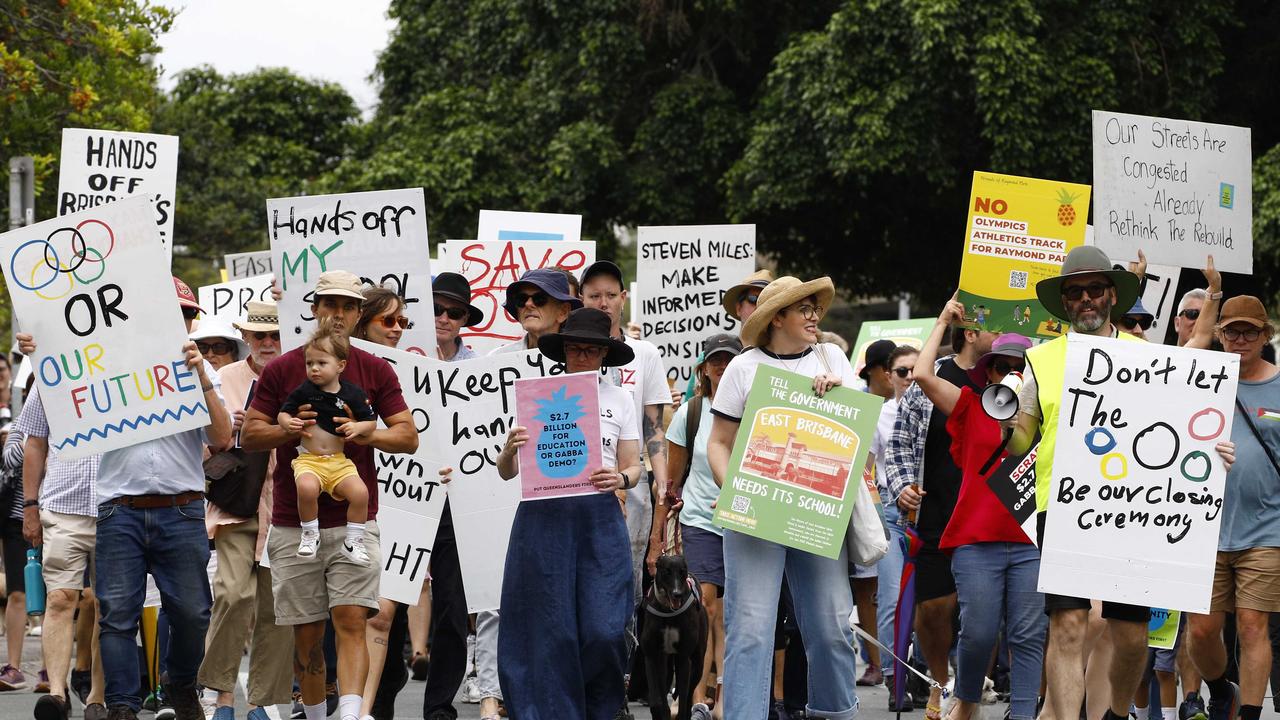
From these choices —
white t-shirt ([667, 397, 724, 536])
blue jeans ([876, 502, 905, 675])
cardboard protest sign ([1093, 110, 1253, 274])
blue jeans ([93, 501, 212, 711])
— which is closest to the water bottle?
blue jeans ([93, 501, 212, 711])

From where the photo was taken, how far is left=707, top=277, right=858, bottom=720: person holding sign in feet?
24.0

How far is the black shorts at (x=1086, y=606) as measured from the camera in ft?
23.5

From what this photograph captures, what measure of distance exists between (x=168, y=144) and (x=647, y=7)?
51.9 feet

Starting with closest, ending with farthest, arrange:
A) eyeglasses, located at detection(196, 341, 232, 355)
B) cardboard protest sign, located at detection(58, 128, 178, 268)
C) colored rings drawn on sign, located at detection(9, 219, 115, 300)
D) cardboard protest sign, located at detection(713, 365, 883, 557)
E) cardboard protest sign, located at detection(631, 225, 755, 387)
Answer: cardboard protest sign, located at detection(713, 365, 883, 557)
colored rings drawn on sign, located at detection(9, 219, 115, 300)
eyeglasses, located at detection(196, 341, 232, 355)
cardboard protest sign, located at detection(58, 128, 178, 268)
cardboard protest sign, located at detection(631, 225, 755, 387)

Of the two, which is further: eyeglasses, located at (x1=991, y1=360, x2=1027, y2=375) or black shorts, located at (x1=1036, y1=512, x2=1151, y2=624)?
eyeglasses, located at (x1=991, y1=360, x2=1027, y2=375)

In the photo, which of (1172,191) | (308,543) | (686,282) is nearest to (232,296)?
(686,282)

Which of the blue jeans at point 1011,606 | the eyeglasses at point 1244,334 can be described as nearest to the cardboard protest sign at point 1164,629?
the blue jeans at point 1011,606

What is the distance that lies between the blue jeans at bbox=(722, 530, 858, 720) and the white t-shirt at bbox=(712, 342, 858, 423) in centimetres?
58

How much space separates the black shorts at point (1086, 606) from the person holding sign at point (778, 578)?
0.86m

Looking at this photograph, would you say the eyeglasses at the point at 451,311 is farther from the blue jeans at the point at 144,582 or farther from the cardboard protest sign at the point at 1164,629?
the cardboard protest sign at the point at 1164,629

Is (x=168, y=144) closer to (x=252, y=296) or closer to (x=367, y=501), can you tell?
(x=252, y=296)

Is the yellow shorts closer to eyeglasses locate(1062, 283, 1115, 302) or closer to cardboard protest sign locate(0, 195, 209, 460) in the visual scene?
cardboard protest sign locate(0, 195, 209, 460)

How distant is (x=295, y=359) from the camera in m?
7.32

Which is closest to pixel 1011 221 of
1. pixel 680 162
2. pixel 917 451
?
pixel 917 451
